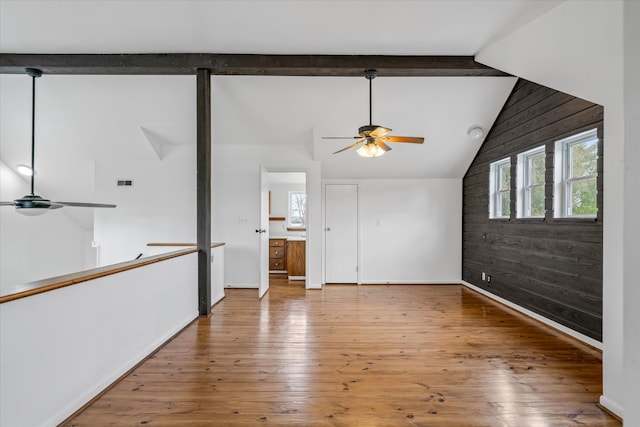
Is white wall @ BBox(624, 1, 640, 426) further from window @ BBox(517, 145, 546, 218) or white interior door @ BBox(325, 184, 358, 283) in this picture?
white interior door @ BBox(325, 184, 358, 283)

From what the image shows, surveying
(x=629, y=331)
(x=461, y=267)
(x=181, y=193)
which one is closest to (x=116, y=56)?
(x=181, y=193)

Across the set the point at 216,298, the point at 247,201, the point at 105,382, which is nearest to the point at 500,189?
the point at 247,201

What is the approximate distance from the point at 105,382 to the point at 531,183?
4.75 m

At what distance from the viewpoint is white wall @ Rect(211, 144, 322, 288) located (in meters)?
5.32

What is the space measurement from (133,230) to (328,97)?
147 inches

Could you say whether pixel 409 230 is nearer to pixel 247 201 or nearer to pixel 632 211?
pixel 247 201

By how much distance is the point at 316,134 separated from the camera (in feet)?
15.8

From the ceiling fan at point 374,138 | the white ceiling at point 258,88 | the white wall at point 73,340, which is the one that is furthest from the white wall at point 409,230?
the white wall at point 73,340

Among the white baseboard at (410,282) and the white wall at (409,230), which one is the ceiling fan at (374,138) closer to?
the white wall at (409,230)

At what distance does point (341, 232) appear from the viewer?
5.75 meters

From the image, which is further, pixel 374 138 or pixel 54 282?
pixel 374 138

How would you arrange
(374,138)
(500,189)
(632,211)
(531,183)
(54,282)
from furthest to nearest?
1. (500,189)
2. (531,183)
3. (374,138)
4. (54,282)
5. (632,211)

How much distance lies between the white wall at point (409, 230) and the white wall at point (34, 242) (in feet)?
15.2

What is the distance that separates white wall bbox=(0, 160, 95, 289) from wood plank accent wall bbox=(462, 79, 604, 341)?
6794 millimetres
